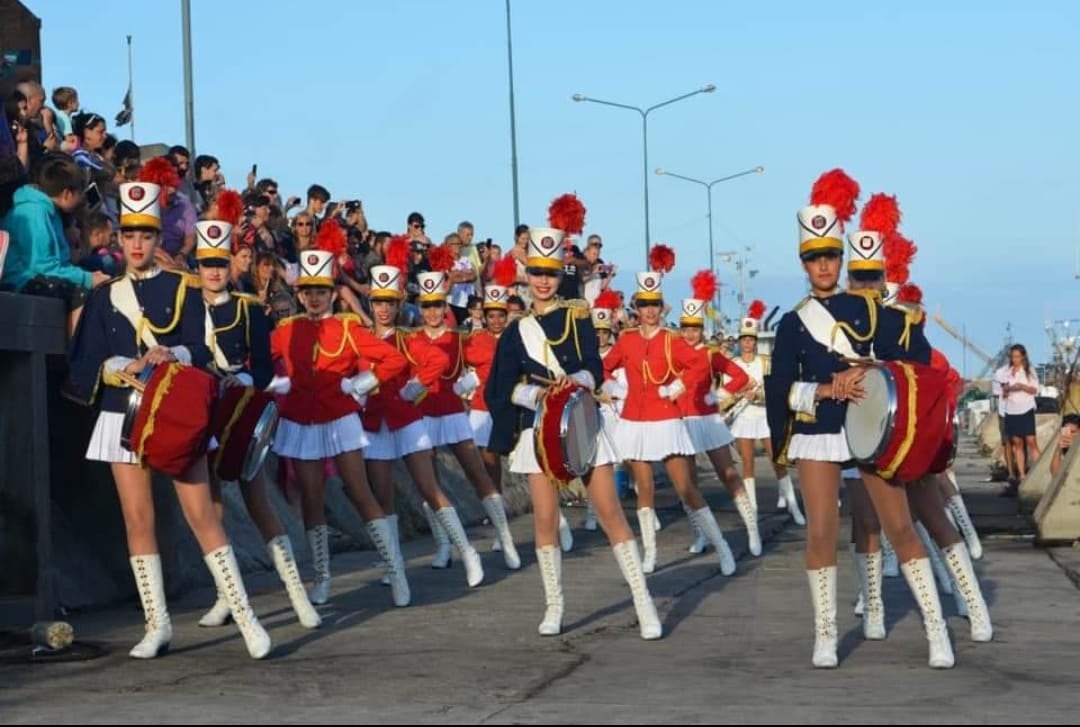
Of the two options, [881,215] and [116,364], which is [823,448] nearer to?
[881,215]

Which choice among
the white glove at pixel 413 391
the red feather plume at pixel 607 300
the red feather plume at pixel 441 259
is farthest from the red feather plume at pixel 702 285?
the white glove at pixel 413 391

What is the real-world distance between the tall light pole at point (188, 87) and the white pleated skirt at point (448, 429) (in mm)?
6320

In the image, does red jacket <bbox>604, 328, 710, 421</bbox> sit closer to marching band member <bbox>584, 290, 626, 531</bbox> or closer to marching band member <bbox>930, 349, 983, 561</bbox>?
marching band member <bbox>584, 290, 626, 531</bbox>

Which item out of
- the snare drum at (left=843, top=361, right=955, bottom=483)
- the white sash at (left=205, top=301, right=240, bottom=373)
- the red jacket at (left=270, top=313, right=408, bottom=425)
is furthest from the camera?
the red jacket at (left=270, top=313, right=408, bottom=425)

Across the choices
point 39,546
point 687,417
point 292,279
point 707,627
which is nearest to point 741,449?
point 687,417

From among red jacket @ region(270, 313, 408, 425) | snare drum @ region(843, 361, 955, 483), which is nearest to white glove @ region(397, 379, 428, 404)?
red jacket @ region(270, 313, 408, 425)

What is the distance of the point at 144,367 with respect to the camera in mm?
10352

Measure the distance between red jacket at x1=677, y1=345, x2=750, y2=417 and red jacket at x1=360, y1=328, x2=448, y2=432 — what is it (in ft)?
8.97

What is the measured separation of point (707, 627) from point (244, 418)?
3034 mm

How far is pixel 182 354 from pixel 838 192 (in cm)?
359

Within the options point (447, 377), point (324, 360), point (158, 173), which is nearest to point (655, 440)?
point (447, 377)

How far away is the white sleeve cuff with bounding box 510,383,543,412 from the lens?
38.3 ft

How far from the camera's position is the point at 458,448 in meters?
17.2

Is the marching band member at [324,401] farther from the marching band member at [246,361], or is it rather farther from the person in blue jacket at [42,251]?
the person in blue jacket at [42,251]
